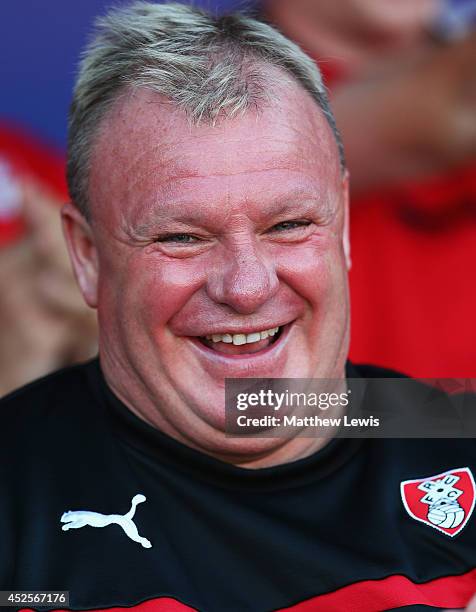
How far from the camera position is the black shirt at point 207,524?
5.84 ft

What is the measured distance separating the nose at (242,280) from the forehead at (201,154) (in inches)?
3.8

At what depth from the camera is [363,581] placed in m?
1.82

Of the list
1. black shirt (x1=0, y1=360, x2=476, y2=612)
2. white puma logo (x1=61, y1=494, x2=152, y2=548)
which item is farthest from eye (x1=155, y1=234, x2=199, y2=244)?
white puma logo (x1=61, y1=494, x2=152, y2=548)

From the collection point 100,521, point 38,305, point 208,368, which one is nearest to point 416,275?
point 38,305

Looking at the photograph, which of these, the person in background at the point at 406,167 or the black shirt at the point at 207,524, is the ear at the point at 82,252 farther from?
the person in background at the point at 406,167

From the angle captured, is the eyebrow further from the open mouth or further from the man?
the open mouth

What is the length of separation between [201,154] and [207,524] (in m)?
0.62

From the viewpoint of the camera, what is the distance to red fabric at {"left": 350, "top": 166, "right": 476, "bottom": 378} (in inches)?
121

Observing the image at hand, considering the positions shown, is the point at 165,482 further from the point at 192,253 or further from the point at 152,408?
the point at 192,253

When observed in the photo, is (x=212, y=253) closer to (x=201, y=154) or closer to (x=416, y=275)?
(x=201, y=154)

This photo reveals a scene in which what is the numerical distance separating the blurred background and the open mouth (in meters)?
1.16

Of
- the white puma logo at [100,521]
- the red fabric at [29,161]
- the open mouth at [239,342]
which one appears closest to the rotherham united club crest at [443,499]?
the open mouth at [239,342]

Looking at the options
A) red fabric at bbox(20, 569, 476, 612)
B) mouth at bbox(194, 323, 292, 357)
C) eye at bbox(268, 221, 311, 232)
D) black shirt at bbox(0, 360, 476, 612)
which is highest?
eye at bbox(268, 221, 311, 232)

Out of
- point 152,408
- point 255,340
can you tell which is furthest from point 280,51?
point 152,408
